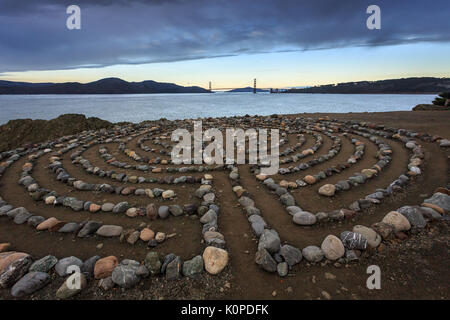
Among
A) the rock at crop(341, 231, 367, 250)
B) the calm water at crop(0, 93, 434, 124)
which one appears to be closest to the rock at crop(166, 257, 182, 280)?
the rock at crop(341, 231, 367, 250)

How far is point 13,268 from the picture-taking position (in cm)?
323

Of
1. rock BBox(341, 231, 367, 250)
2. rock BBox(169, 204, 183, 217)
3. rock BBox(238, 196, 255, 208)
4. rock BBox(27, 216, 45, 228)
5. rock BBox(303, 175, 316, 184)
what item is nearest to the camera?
rock BBox(341, 231, 367, 250)

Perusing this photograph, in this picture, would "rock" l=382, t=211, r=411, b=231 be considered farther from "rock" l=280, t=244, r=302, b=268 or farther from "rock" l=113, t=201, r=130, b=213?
"rock" l=113, t=201, r=130, b=213

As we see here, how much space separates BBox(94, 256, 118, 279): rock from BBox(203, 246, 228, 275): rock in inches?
57.3

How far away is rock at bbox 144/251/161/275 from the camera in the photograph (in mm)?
3250

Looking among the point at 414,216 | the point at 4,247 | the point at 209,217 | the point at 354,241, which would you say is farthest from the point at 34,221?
the point at 414,216

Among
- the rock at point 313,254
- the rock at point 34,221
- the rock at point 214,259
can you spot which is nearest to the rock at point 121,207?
the rock at point 34,221

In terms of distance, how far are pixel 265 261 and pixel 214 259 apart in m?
0.80

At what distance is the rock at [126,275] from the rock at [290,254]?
Result: 90.4 inches

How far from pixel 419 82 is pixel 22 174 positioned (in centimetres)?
9676

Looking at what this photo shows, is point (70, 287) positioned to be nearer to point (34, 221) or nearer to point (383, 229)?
point (34, 221)
